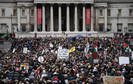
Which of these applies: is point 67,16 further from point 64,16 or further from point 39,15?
point 39,15

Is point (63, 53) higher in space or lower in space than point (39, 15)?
lower

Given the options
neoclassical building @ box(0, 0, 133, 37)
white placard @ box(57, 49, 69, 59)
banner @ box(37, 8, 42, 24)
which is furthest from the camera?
neoclassical building @ box(0, 0, 133, 37)

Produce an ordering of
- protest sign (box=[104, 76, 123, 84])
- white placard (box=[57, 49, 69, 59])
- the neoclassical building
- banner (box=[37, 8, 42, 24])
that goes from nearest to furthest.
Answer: protest sign (box=[104, 76, 123, 84]), white placard (box=[57, 49, 69, 59]), banner (box=[37, 8, 42, 24]), the neoclassical building

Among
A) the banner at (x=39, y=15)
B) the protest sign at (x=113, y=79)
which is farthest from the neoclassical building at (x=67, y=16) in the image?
the protest sign at (x=113, y=79)

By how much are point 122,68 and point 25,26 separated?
54282 mm

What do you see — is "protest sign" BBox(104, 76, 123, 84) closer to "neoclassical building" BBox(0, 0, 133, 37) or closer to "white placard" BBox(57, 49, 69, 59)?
"white placard" BBox(57, 49, 69, 59)

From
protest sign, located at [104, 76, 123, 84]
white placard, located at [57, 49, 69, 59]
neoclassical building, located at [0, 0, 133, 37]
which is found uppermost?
neoclassical building, located at [0, 0, 133, 37]

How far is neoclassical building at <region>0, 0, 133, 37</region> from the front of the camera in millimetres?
80438

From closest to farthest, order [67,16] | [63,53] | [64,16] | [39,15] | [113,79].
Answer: [113,79] → [63,53] → [39,15] → [67,16] → [64,16]

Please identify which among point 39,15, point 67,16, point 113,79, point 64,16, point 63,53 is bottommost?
point 113,79

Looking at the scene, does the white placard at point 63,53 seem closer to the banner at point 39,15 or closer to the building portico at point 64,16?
the building portico at point 64,16

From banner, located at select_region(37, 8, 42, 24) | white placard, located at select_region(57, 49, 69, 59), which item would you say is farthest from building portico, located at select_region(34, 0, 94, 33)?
white placard, located at select_region(57, 49, 69, 59)

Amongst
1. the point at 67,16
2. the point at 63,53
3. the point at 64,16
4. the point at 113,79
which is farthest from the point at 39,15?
the point at 113,79

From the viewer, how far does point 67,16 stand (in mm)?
80500
